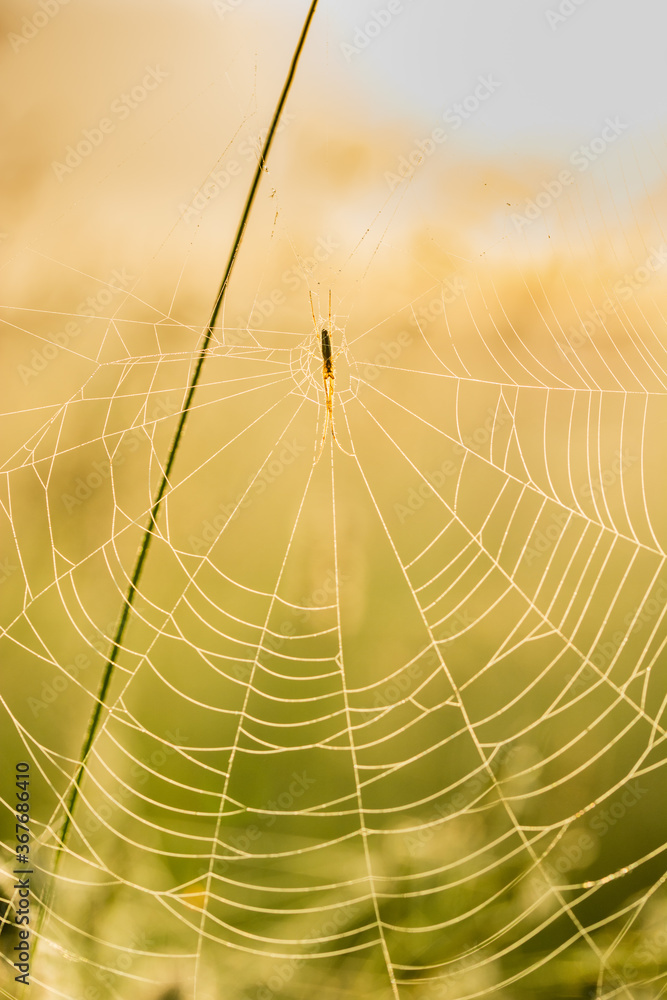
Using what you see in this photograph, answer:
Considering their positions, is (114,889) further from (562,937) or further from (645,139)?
(645,139)

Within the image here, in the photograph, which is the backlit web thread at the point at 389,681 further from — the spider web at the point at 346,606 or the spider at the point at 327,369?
the spider at the point at 327,369

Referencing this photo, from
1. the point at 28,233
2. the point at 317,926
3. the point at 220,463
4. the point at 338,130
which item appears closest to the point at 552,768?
the point at 317,926

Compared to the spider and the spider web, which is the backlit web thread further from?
the spider

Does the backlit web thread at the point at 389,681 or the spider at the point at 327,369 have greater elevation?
the spider at the point at 327,369

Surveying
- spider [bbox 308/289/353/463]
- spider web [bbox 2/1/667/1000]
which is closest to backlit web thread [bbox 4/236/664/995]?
spider web [bbox 2/1/667/1000]

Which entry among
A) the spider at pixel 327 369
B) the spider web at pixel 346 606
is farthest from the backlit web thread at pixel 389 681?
the spider at pixel 327 369

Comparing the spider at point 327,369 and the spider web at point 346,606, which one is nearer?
the spider web at point 346,606

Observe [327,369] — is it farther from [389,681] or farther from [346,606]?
[389,681]

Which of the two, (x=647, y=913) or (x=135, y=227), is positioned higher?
(x=135, y=227)

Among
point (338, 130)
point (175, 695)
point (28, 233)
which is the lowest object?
point (175, 695)
